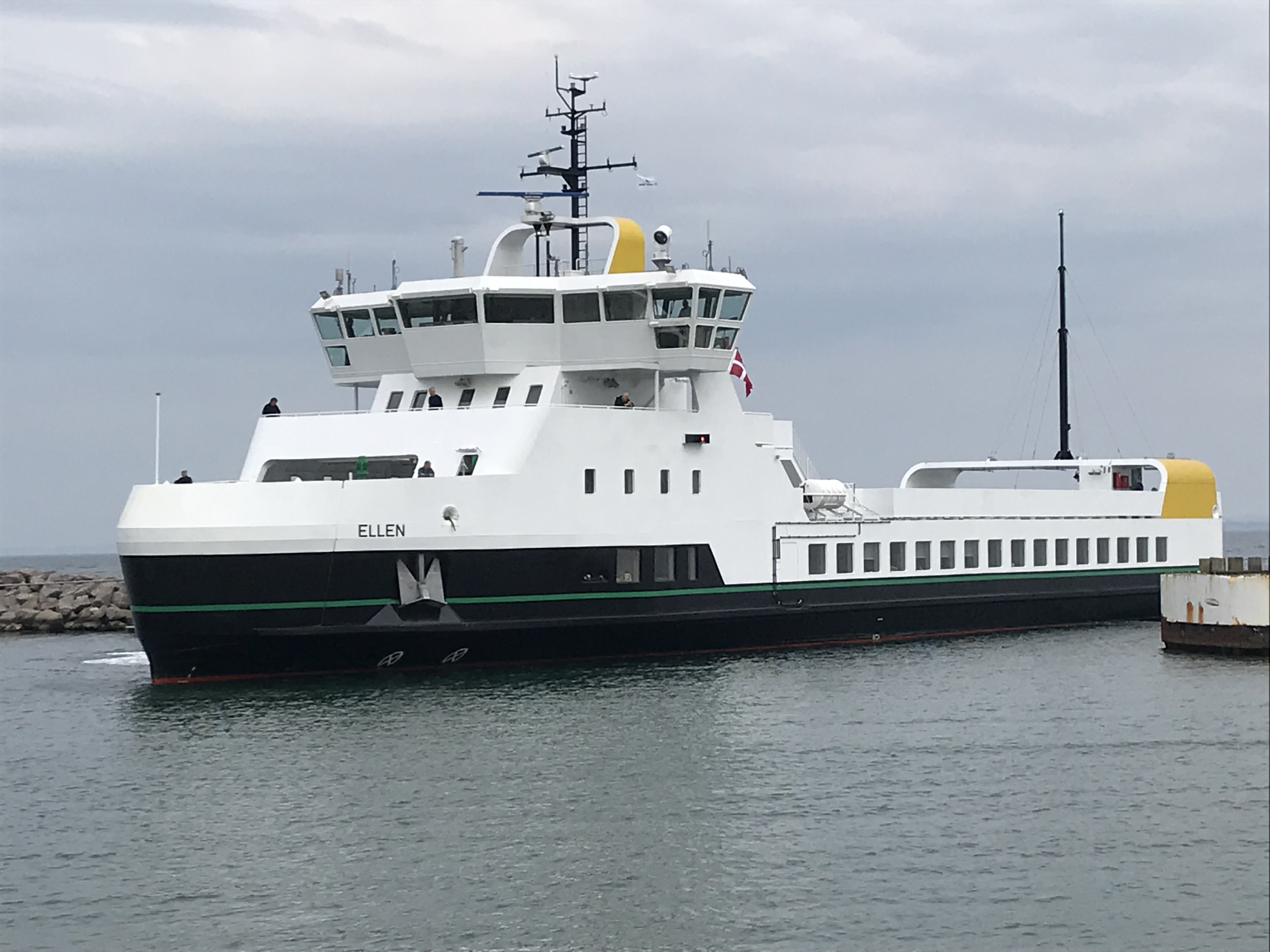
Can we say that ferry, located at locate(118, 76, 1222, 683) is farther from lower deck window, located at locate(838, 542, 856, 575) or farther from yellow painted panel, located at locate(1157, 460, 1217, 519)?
yellow painted panel, located at locate(1157, 460, 1217, 519)

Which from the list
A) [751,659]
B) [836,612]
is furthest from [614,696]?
[836,612]

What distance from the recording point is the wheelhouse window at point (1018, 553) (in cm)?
3784

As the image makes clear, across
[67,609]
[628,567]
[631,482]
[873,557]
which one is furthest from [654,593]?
[67,609]

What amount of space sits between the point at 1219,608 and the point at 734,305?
998cm

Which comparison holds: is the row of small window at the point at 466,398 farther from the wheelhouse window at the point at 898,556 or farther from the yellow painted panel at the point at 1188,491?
the yellow painted panel at the point at 1188,491

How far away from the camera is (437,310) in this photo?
30953 mm

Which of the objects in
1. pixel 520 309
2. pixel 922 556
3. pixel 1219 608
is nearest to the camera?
pixel 1219 608

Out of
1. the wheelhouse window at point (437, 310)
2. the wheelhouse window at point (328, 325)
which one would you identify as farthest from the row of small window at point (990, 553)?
the wheelhouse window at point (328, 325)

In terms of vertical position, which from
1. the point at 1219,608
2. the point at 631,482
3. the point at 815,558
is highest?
the point at 631,482

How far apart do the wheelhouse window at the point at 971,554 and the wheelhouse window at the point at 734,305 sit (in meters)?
8.06

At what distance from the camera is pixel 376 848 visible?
58.5 feet

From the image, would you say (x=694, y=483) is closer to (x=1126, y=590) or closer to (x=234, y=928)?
(x=1126, y=590)

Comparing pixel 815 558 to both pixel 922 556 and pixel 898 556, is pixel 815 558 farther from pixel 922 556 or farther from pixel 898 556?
pixel 922 556

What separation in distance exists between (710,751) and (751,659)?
29.1 feet
